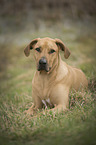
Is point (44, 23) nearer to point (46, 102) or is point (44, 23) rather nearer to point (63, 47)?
point (63, 47)

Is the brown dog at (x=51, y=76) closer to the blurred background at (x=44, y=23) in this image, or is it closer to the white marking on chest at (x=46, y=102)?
the white marking on chest at (x=46, y=102)

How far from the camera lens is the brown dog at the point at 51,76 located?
3.72 m

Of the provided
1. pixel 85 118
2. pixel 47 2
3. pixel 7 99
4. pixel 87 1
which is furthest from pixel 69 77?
pixel 47 2

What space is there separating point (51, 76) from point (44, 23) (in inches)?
556

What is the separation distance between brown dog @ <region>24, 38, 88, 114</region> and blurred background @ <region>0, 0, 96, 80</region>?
349 inches

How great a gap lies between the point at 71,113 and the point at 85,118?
0.49m

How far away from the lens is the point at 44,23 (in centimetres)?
1727

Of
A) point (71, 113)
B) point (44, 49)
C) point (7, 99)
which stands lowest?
point (7, 99)

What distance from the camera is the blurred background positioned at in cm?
1394

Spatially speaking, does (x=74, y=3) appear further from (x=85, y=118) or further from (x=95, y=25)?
(x=85, y=118)

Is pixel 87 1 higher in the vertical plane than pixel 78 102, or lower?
higher

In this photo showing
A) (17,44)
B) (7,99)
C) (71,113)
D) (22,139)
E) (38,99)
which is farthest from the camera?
(17,44)

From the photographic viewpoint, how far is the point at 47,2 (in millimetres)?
15406

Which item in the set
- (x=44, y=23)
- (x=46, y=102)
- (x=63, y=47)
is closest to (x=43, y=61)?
(x=63, y=47)
